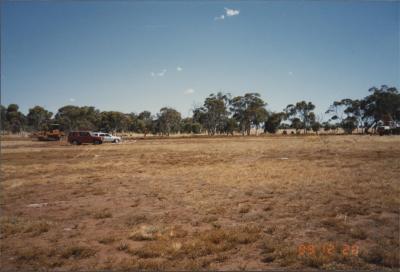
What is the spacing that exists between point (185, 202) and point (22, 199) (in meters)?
6.32

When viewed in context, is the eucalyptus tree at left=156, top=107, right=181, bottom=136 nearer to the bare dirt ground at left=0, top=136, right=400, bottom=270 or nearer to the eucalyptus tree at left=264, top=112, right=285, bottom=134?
the eucalyptus tree at left=264, top=112, right=285, bottom=134

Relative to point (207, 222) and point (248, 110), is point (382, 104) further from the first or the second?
point (207, 222)

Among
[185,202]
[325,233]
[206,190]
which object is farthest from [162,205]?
[325,233]

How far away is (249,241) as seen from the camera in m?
6.20

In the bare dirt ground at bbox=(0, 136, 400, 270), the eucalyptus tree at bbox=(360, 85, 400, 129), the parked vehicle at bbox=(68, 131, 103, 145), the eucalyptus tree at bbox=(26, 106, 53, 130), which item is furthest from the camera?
the eucalyptus tree at bbox=(26, 106, 53, 130)

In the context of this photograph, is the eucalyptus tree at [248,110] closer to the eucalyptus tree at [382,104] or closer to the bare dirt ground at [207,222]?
the eucalyptus tree at [382,104]

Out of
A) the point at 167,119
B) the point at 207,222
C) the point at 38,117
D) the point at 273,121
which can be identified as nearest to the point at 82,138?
the point at 207,222

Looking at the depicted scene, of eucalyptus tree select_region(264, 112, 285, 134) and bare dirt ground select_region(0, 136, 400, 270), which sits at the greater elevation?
eucalyptus tree select_region(264, 112, 285, 134)

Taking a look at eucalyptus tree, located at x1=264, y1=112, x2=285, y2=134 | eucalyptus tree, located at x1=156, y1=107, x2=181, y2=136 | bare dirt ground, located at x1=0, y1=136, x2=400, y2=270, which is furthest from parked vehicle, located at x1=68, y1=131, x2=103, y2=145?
eucalyptus tree, located at x1=264, y1=112, x2=285, y2=134

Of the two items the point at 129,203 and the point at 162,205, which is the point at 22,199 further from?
the point at 162,205

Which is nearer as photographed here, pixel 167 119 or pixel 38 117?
pixel 167 119

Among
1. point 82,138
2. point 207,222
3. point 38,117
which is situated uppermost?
point 38,117

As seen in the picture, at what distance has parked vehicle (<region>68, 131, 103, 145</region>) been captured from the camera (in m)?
42.9

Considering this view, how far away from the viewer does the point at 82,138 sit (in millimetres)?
43031
